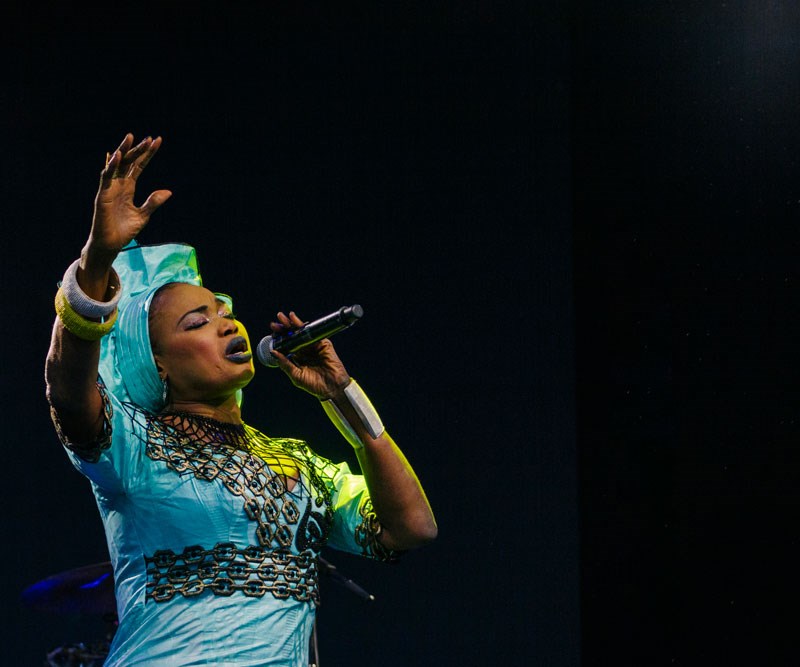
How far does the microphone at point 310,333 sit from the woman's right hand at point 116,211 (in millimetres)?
317

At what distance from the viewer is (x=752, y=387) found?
193 cm

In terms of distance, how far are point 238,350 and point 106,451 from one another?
0.32 metres

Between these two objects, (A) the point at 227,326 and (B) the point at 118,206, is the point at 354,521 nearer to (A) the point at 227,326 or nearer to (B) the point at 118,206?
(A) the point at 227,326

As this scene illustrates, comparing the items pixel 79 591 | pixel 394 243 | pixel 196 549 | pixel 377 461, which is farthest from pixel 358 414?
pixel 394 243

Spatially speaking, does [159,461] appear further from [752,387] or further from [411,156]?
[411,156]

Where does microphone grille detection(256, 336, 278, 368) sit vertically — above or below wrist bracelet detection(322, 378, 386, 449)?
above

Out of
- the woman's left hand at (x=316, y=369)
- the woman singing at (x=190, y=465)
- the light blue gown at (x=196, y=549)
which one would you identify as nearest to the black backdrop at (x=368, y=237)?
the woman singing at (x=190, y=465)

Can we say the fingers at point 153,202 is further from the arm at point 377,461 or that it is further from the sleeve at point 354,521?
the sleeve at point 354,521

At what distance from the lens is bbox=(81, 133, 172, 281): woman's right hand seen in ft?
4.44

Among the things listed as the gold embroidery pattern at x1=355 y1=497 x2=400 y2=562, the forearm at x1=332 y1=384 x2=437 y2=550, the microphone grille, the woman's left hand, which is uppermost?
the microphone grille

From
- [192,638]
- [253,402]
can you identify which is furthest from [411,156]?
[192,638]

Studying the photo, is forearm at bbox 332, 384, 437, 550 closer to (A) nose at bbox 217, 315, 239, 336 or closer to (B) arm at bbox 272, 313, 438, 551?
(B) arm at bbox 272, 313, 438, 551

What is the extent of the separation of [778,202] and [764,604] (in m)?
0.71

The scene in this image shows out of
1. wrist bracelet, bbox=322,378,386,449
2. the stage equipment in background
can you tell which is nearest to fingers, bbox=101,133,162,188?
wrist bracelet, bbox=322,378,386,449
